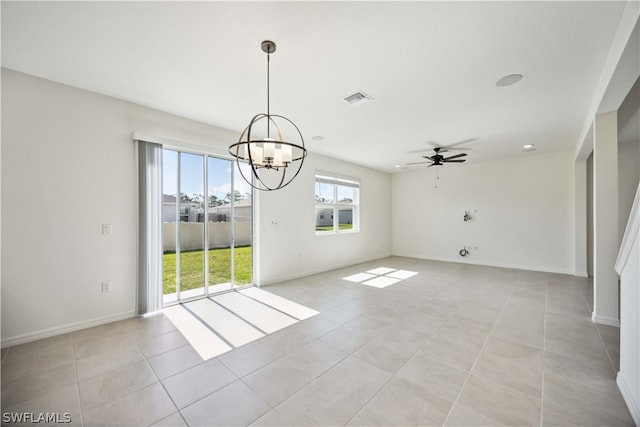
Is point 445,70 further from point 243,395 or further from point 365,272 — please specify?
point 365,272

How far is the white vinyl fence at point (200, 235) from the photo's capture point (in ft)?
12.4

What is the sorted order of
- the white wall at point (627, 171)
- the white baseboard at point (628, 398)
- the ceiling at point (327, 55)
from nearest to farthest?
the white baseboard at point (628, 398) → the ceiling at point (327, 55) → the white wall at point (627, 171)

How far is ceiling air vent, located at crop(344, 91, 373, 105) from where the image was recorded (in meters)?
3.03

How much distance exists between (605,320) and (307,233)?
4.59 m

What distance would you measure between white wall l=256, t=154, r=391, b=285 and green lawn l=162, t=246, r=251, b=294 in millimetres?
511

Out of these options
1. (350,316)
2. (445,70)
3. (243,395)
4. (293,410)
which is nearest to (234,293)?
(350,316)

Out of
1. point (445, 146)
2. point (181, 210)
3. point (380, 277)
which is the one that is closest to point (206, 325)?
point (181, 210)

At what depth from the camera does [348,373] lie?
215 cm

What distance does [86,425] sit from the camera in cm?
161

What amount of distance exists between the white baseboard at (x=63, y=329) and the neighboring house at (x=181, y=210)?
1312mm

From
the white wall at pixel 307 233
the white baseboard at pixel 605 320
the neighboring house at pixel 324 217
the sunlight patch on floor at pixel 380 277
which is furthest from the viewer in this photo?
the neighboring house at pixel 324 217

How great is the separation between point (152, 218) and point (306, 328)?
247 cm

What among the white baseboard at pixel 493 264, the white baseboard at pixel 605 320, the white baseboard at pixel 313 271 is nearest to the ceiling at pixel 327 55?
the white baseboard at pixel 605 320

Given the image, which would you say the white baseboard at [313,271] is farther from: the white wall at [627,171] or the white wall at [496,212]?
the white wall at [627,171]
